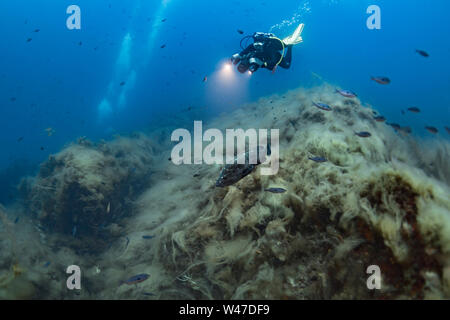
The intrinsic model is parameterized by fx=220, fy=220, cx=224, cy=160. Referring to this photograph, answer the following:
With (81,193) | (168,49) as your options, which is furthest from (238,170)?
(168,49)

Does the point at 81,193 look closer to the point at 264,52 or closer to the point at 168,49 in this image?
the point at 264,52

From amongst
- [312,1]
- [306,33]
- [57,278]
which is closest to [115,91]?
[57,278]

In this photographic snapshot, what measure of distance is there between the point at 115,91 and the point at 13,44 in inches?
1597

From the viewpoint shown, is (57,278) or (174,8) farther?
(174,8)

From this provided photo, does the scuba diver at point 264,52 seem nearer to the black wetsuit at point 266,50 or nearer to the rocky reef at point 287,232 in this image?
the black wetsuit at point 266,50

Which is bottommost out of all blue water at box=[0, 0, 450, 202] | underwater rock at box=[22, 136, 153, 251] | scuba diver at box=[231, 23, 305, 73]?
underwater rock at box=[22, 136, 153, 251]

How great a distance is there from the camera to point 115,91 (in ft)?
224

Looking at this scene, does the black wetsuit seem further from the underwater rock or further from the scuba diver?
the underwater rock


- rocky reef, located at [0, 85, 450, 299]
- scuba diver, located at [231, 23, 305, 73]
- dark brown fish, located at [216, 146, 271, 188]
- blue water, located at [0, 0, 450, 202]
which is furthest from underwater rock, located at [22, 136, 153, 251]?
blue water, located at [0, 0, 450, 202]

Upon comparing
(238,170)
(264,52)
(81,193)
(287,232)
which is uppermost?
(264,52)

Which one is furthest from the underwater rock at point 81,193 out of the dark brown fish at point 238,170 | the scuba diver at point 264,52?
the scuba diver at point 264,52

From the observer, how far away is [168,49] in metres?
94.1

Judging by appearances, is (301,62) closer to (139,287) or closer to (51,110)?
(51,110)

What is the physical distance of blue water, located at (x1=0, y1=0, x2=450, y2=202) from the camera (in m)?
65.0
